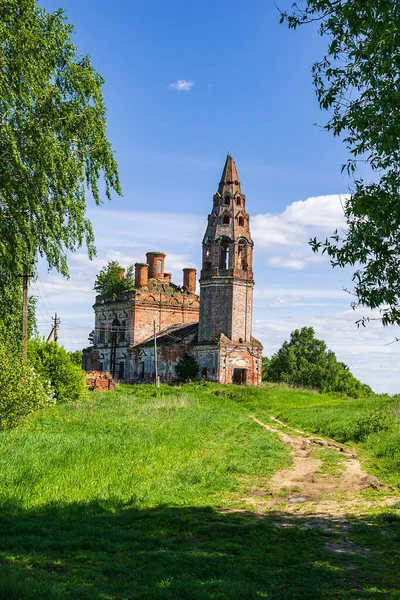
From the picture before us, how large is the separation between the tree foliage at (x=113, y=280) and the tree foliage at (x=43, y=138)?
4832 cm

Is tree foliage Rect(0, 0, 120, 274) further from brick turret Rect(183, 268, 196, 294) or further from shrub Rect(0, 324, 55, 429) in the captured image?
brick turret Rect(183, 268, 196, 294)

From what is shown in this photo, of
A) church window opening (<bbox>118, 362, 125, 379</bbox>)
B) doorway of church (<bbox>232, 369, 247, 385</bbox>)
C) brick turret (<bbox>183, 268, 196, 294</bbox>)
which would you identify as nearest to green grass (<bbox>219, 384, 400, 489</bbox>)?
doorway of church (<bbox>232, 369, 247, 385</bbox>)

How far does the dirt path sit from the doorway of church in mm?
28108

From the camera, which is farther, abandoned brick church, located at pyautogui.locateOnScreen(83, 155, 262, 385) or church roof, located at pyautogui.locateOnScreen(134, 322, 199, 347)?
church roof, located at pyautogui.locateOnScreen(134, 322, 199, 347)

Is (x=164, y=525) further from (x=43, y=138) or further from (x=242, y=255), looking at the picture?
(x=242, y=255)

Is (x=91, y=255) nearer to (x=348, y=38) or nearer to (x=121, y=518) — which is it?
(x=121, y=518)

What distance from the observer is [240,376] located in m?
45.6

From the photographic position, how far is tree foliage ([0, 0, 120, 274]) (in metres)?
10.2

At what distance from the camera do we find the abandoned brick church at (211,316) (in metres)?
45.8

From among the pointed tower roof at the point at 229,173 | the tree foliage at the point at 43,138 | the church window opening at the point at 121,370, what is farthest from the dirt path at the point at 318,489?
the church window opening at the point at 121,370

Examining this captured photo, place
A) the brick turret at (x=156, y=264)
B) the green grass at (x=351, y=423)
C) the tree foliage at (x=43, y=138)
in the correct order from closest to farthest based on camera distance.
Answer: the tree foliage at (x=43, y=138), the green grass at (x=351, y=423), the brick turret at (x=156, y=264)

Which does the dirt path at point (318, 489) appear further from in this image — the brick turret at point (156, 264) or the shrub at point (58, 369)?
the brick turret at point (156, 264)

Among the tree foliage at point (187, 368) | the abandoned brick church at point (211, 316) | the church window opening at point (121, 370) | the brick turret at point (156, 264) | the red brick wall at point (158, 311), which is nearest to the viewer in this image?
the abandoned brick church at point (211, 316)

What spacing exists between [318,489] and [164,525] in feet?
15.0
